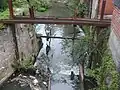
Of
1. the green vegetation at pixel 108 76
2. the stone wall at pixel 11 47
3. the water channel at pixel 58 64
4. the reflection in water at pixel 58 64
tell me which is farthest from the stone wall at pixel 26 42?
the green vegetation at pixel 108 76

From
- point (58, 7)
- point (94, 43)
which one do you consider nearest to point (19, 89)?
point (94, 43)

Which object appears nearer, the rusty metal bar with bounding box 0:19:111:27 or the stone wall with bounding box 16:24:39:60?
the rusty metal bar with bounding box 0:19:111:27

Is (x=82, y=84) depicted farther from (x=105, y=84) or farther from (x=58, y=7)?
(x=58, y=7)

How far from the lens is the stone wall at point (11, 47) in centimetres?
948

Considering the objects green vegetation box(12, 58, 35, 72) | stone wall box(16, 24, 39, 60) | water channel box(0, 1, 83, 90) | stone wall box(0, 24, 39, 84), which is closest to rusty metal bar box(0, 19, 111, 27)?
stone wall box(0, 24, 39, 84)

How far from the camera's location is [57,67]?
12938 mm

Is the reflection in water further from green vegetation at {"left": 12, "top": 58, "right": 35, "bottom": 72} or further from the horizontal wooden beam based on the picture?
the horizontal wooden beam

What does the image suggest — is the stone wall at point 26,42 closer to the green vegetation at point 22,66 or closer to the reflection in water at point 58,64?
the green vegetation at point 22,66

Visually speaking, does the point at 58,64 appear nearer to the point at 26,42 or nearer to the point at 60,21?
the point at 26,42

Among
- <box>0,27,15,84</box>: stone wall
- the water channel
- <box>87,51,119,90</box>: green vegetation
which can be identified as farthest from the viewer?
the water channel

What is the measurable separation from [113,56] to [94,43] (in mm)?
2592

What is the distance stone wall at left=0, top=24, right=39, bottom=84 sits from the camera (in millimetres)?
9475

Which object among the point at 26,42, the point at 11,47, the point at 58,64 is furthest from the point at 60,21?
the point at 58,64

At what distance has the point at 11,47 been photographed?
33.9 ft
